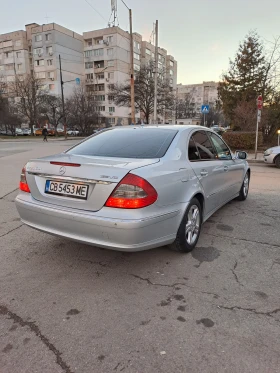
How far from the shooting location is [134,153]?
329cm

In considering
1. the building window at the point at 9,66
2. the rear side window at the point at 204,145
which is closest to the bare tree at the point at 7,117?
the building window at the point at 9,66

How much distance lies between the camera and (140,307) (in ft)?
8.19

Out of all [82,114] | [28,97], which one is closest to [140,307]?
[82,114]

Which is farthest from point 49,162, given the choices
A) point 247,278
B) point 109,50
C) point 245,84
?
point 109,50

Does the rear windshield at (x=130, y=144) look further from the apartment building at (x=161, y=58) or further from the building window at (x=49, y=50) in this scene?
the building window at (x=49, y=50)

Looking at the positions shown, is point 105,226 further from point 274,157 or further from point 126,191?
point 274,157

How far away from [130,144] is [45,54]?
241ft

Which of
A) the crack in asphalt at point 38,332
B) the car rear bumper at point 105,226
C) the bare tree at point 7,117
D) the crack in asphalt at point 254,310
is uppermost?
the bare tree at point 7,117

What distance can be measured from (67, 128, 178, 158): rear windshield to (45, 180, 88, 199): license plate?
632mm

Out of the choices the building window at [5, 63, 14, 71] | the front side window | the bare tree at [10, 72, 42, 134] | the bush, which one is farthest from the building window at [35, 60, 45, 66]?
the front side window

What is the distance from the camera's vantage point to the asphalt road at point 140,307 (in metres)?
1.94

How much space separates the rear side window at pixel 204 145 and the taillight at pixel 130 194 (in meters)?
1.51

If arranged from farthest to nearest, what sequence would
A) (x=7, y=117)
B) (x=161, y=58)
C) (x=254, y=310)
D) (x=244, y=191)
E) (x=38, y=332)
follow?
(x=161, y=58) < (x=7, y=117) < (x=244, y=191) < (x=254, y=310) < (x=38, y=332)

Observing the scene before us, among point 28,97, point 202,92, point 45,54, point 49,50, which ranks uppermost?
point 49,50
